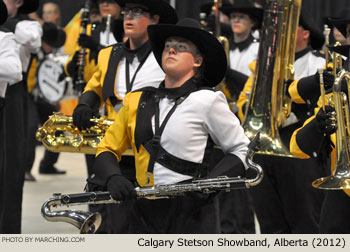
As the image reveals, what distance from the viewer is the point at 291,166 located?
6.28 m

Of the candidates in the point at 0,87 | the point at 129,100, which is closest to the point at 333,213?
the point at 129,100

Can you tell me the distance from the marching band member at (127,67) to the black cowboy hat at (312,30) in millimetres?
1343

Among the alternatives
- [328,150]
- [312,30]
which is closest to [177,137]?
[328,150]

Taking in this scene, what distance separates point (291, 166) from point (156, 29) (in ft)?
7.06

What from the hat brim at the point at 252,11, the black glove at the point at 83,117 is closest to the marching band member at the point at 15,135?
the black glove at the point at 83,117

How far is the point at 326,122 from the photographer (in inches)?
176

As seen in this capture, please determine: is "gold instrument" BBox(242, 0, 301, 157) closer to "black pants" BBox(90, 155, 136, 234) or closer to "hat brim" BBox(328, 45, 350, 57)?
"black pants" BBox(90, 155, 136, 234)

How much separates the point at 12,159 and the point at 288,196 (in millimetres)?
2104

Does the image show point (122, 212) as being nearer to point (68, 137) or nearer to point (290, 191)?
point (68, 137)

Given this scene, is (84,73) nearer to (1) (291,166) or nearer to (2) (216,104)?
(1) (291,166)

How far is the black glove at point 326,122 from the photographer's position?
445cm

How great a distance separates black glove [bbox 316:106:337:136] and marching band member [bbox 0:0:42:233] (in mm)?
2777

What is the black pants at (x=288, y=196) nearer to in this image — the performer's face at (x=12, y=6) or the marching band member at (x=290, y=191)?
the marching band member at (x=290, y=191)

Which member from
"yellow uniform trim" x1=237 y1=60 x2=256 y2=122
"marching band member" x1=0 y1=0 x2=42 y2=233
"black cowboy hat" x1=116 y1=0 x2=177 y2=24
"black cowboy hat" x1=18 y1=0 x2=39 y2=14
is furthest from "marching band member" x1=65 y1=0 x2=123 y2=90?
"black cowboy hat" x1=116 y1=0 x2=177 y2=24
